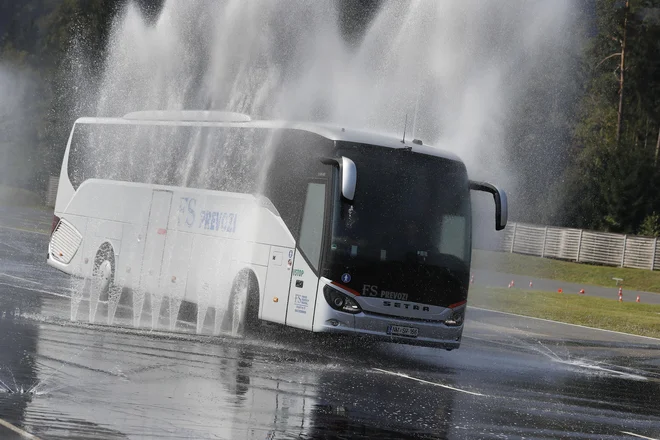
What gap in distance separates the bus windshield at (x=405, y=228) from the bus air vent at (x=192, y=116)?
3540mm

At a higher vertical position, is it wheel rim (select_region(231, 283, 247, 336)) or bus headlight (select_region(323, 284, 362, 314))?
bus headlight (select_region(323, 284, 362, 314))

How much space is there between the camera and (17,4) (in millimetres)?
139750

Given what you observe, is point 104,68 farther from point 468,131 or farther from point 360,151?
point 360,151

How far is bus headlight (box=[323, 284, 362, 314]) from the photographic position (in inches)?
659

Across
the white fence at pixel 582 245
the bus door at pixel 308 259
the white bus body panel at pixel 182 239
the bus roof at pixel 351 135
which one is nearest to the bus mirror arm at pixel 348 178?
the bus door at pixel 308 259

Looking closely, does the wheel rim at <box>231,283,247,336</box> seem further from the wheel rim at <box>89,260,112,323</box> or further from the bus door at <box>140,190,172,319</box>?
the wheel rim at <box>89,260,112,323</box>

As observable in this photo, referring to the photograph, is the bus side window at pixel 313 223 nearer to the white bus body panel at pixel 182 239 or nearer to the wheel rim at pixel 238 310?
the white bus body panel at pixel 182 239

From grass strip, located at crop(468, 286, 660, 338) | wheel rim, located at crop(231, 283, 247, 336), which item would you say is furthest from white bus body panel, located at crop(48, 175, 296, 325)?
grass strip, located at crop(468, 286, 660, 338)

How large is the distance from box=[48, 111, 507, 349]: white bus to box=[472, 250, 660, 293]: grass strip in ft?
102

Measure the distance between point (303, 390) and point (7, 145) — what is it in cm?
7956

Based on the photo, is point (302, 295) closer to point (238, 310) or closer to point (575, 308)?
point (238, 310)

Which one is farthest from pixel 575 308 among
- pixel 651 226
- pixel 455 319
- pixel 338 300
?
pixel 651 226

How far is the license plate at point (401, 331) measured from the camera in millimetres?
16922

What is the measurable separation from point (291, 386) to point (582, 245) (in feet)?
146
